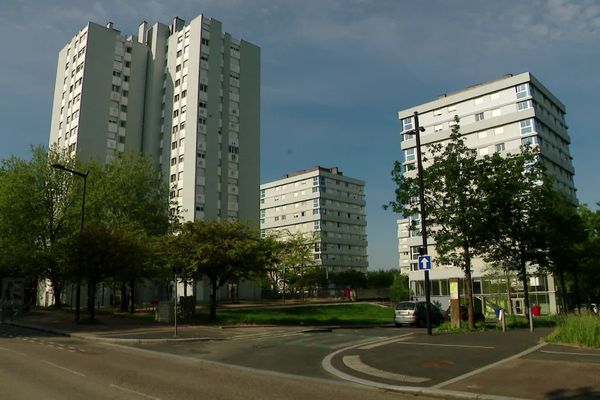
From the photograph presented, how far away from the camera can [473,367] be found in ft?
38.0

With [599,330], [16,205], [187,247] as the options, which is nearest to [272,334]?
[187,247]

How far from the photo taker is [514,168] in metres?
23.4

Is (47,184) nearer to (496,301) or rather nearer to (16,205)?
(16,205)

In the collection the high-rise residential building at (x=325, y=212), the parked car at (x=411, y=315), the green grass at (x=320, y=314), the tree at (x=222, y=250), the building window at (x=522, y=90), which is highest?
the building window at (x=522, y=90)

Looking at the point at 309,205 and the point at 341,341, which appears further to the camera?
the point at 309,205

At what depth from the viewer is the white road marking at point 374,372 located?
1060 centimetres

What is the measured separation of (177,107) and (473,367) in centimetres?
7008

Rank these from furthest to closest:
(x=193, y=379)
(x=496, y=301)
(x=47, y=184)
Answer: (x=496, y=301) < (x=47, y=184) < (x=193, y=379)

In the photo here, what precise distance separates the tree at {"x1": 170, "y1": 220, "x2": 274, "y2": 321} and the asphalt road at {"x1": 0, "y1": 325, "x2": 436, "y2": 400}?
12.1 m

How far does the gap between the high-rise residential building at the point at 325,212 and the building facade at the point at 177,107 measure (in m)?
44.6

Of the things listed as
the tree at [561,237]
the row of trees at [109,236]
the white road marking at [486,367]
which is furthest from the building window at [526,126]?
the white road marking at [486,367]

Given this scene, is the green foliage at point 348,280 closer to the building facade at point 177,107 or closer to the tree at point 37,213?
the building facade at point 177,107

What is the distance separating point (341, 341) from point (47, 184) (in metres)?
34.9

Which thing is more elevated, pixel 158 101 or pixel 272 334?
pixel 158 101
